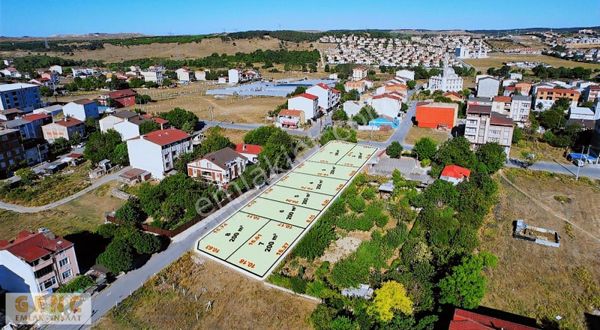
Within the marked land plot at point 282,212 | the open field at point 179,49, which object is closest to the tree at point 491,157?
the marked land plot at point 282,212

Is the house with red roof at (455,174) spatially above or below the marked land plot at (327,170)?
above

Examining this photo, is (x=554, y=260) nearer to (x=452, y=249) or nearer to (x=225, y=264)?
(x=452, y=249)

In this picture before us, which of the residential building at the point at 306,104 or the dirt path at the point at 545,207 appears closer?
the dirt path at the point at 545,207

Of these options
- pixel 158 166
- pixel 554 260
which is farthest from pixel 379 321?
pixel 158 166

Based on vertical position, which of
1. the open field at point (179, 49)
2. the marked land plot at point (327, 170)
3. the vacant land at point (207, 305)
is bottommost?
the vacant land at point (207, 305)

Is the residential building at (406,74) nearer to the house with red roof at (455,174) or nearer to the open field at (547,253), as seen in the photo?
the open field at (547,253)

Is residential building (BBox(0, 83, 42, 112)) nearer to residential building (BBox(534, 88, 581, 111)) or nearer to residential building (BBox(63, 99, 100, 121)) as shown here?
residential building (BBox(63, 99, 100, 121))

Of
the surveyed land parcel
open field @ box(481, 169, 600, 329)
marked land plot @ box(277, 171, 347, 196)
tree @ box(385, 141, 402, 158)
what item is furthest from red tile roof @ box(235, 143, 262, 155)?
open field @ box(481, 169, 600, 329)
